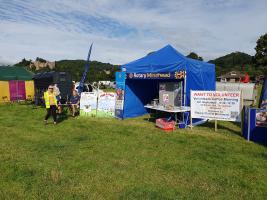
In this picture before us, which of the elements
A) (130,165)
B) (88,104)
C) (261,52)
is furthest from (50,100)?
(261,52)

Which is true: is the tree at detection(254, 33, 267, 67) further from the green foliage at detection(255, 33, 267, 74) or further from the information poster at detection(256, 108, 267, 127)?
the information poster at detection(256, 108, 267, 127)

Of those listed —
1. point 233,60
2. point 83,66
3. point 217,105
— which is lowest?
point 217,105

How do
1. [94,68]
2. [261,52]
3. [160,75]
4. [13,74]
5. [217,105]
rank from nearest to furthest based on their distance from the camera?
1. [217,105]
2. [160,75]
3. [13,74]
4. [261,52]
5. [94,68]

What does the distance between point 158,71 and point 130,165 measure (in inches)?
229

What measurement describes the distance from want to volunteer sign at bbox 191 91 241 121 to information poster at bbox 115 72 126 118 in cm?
357

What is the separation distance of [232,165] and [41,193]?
13.6 feet

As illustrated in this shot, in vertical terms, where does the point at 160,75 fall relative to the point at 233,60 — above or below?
below

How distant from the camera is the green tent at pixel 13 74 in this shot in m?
24.3

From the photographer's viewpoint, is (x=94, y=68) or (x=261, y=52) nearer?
(x=261, y=52)

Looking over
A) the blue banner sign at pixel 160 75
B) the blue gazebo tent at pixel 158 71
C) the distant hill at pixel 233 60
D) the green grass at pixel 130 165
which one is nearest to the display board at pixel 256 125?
the green grass at pixel 130 165

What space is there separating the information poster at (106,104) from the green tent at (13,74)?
610 inches

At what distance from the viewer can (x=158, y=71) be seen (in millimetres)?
10867

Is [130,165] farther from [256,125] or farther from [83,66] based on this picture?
[83,66]

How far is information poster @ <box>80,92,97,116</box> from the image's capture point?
42.0 feet
